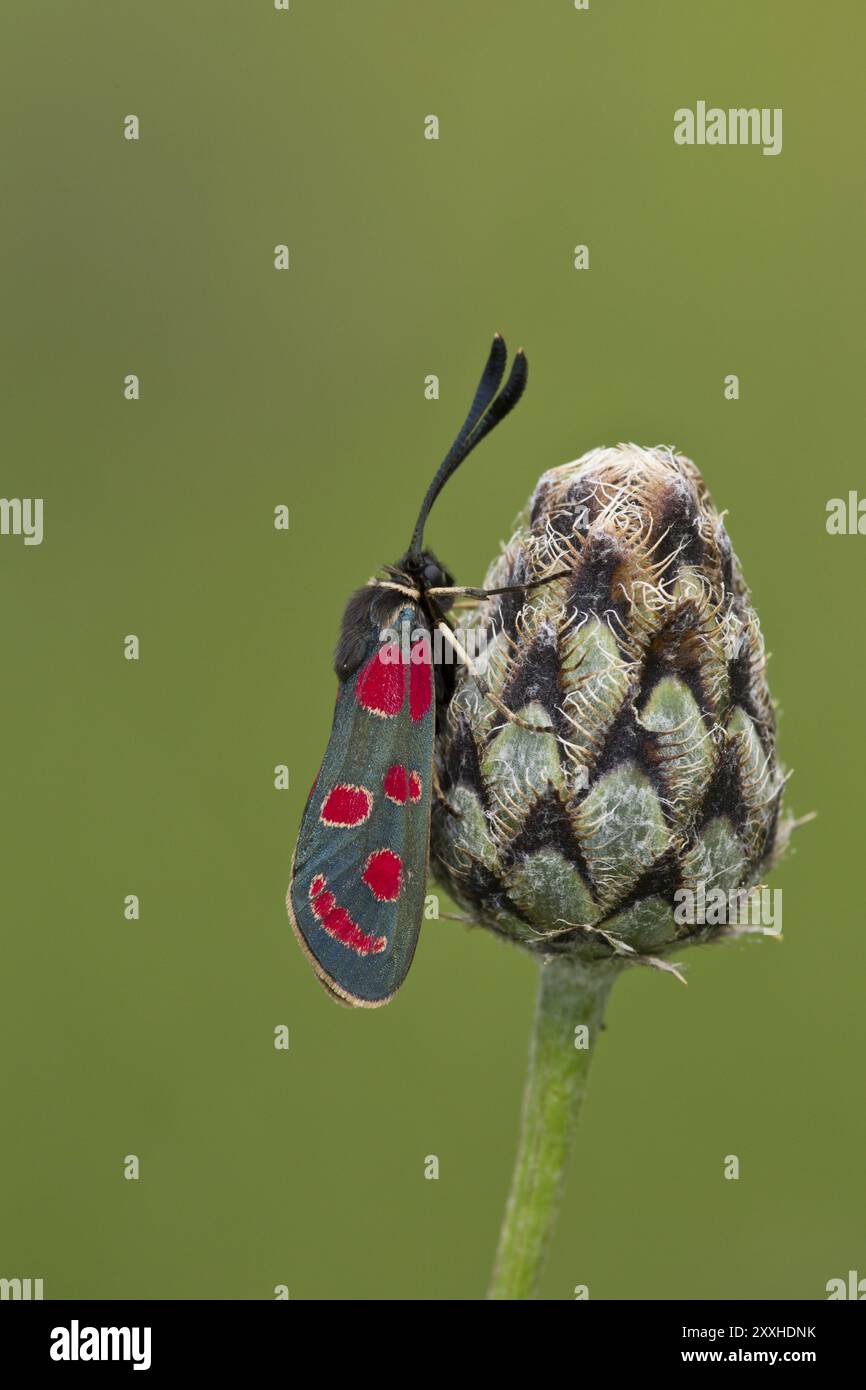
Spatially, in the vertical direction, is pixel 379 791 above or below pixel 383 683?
below

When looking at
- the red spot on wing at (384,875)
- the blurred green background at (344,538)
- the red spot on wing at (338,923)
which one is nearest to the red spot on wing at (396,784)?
the red spot on wing at (384,875)

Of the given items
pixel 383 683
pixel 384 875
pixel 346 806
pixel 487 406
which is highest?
pixel 487 406

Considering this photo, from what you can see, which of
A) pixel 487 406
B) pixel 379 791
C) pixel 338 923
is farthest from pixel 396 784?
pixel 487 406

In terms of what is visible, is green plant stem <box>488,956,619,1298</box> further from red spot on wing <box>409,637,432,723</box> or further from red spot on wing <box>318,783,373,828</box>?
red spot on wing <box>409,637,432,723</box>

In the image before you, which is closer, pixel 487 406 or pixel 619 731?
pixel 619 731

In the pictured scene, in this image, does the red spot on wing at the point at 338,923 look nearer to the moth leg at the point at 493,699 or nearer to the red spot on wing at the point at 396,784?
the red spot on wing at the point at 396,784

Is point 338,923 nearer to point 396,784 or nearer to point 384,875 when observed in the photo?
point 384,875

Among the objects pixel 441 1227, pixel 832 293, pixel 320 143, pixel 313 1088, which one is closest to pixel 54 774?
pixel 313 1088
